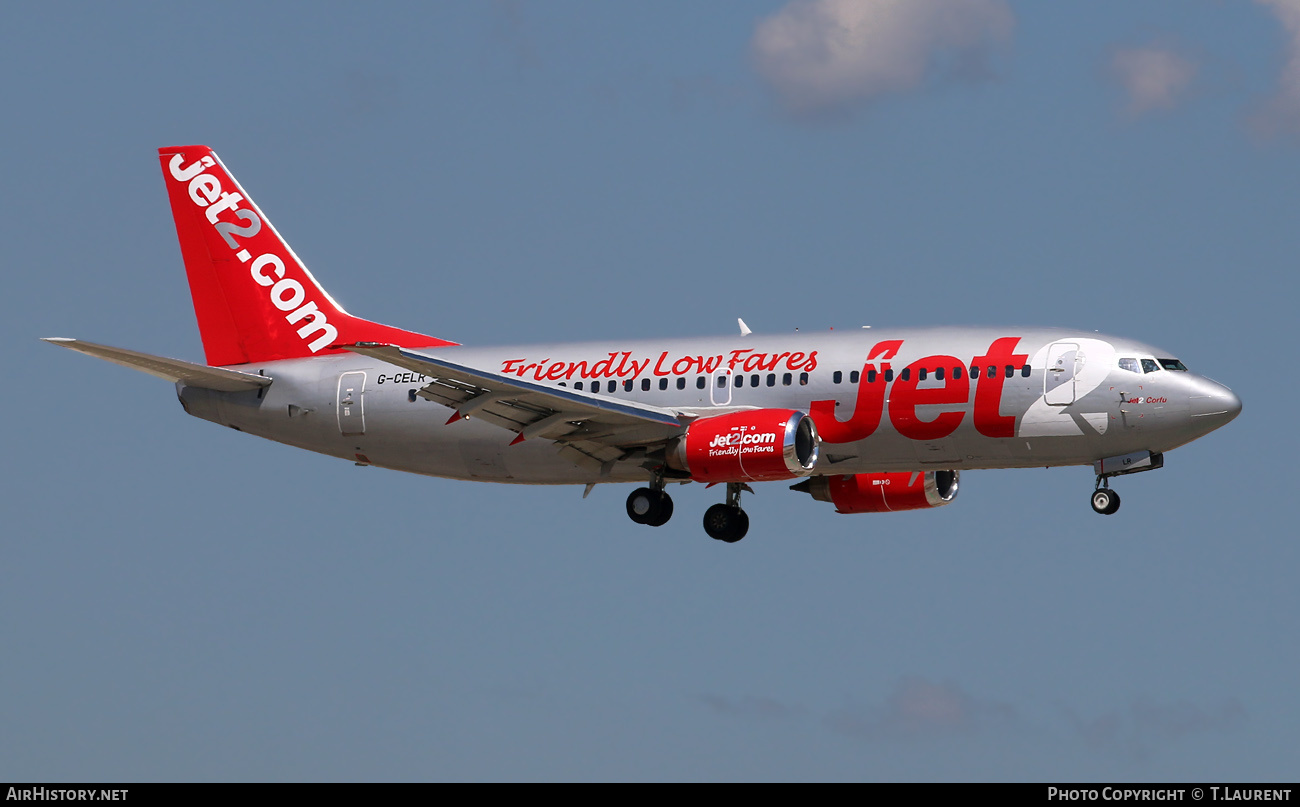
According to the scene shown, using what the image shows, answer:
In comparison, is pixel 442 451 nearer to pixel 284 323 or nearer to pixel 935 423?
pixel 284 323

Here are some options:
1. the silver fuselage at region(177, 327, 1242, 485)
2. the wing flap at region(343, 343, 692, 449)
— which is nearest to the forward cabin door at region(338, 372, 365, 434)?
the silver fuselage at region(177, 327, 1242, 485)

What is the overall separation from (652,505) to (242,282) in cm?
1772

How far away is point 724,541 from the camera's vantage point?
199 ft

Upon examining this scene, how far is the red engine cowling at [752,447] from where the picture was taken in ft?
176

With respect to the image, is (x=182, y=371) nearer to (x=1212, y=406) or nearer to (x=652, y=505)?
(x=652, y=505)

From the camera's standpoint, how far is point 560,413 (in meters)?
56.1

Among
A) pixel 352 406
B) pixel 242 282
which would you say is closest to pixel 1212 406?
pixel 352 406

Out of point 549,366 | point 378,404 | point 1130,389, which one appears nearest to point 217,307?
point 378,404

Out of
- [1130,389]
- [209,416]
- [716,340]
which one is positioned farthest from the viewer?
[209,416]

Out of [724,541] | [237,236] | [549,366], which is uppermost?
[237,236]

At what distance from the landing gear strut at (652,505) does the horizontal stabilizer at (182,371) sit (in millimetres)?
13491

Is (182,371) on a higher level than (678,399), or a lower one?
higher

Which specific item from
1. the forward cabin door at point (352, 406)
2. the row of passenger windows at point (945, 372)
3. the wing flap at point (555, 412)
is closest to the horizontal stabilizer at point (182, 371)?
the forward cabin door at point (352, 406)

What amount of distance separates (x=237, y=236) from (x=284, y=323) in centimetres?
393
